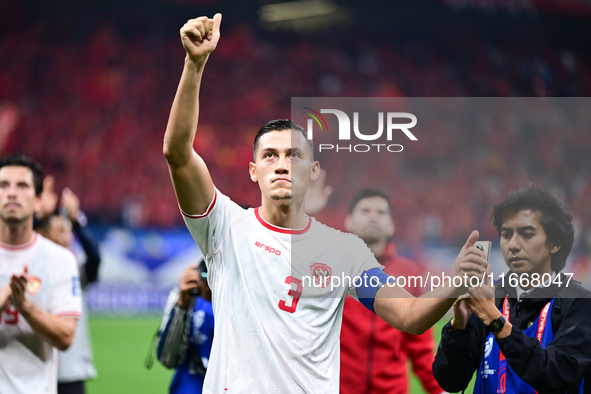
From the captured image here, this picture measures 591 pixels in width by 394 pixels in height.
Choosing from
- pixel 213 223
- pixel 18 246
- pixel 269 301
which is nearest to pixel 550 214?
pixel 269 301

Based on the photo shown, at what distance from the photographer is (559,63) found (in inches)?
154

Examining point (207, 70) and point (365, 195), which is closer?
point (365, 195)

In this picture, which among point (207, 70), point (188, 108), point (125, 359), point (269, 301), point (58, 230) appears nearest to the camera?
point (188, 108)

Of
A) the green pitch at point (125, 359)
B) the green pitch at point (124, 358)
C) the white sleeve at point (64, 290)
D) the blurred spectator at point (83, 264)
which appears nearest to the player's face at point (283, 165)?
the white sleeve at point (64, 290)

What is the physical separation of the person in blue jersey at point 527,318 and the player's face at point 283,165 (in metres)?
0.83

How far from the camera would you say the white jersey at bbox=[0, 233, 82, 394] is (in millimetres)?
3535

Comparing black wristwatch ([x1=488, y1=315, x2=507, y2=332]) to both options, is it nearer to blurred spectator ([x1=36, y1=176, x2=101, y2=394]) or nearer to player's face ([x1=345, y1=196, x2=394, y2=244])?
player's face ([x1=345, y1=196, x2=394, y2=244])

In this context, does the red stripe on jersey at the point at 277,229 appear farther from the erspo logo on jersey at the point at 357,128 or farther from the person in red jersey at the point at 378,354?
the person in red jersey at the point at 378,354

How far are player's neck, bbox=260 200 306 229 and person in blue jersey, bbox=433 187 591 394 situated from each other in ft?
2.61

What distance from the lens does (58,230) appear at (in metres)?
5.34

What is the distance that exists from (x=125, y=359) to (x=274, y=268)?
8.24m

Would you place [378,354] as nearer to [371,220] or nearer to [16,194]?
[371,220]

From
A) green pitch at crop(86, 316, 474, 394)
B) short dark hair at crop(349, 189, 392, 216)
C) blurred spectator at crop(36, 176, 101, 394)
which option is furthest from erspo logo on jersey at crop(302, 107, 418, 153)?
green pitch at crop(86, 316, 474, 394)

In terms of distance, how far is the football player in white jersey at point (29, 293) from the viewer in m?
3.49
